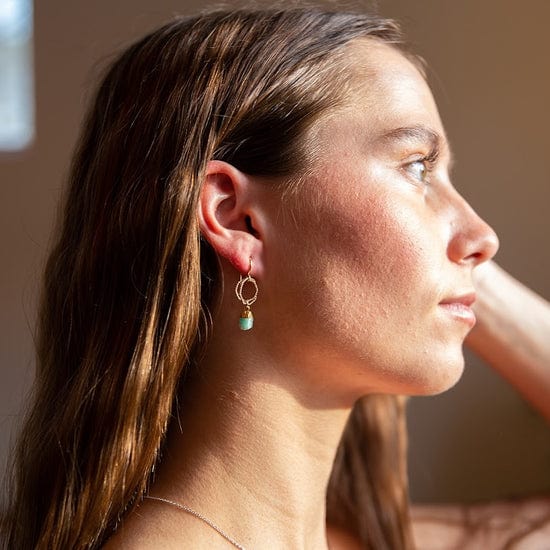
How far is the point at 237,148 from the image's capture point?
44.0 inches

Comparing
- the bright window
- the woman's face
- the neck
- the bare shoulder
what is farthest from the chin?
the bright window

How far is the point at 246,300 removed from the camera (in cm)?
111

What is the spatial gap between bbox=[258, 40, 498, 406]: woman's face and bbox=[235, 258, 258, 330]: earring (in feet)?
0.06

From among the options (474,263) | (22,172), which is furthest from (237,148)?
(22,172)

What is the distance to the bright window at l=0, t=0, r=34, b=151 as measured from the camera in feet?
7.85

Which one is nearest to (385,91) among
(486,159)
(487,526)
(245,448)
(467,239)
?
(467,239)

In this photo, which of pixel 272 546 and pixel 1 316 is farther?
pixel 1 316

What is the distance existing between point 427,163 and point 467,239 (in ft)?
0.37

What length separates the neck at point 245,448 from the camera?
111cm

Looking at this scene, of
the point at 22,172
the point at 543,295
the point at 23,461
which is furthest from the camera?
the point at 22,172

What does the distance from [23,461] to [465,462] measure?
1.30m

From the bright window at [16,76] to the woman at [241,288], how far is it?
4.32 feet

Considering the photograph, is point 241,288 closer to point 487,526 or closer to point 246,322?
point 246,322

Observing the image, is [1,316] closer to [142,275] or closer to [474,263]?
[142,275]
